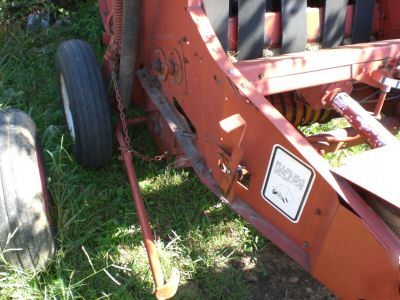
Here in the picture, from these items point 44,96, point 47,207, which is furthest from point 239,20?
point 44,96

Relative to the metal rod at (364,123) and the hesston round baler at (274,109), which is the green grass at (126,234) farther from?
the metal rod at (364,123)

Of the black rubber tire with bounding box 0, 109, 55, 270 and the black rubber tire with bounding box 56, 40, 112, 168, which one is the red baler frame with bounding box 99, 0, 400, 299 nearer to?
the black rubber tire with bounding box 56, 40, 112, 168

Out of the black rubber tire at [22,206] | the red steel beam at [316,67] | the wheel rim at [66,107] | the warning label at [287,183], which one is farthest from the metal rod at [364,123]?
the wheel rim at [66,107]

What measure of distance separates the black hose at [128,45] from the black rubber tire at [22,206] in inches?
27.3

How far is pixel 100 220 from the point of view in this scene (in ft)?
10.2

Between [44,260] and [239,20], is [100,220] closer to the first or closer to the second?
[44,260]

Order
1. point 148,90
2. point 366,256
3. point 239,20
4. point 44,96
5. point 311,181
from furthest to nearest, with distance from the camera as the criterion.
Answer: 1. point 44,96
2. point 148,90
3. point 239,20
4. point 311,181
5. point 366,256

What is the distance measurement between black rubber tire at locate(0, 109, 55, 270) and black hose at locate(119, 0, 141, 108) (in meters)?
0.69

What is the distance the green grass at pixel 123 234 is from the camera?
2.67 metres

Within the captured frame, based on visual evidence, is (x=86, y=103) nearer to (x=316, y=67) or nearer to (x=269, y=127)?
(x=316, y=67)

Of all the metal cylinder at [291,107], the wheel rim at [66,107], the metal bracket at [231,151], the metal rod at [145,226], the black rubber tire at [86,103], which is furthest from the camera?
the wheel rim at [66,107]

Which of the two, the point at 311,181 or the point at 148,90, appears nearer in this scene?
the point at 311,181

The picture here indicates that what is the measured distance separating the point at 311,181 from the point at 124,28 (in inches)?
60.2

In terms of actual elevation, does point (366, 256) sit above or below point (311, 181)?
below
